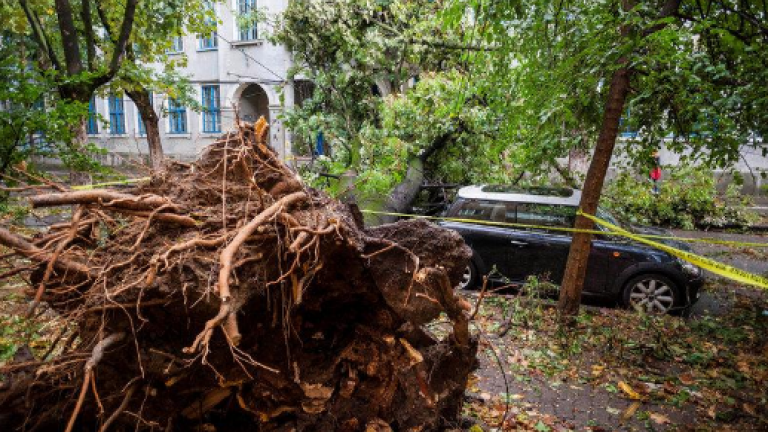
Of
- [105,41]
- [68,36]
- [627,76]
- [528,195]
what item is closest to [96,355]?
[627,76]

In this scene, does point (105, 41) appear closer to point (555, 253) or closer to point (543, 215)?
point (543, 215)

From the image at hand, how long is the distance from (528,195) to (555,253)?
→ 1039mm

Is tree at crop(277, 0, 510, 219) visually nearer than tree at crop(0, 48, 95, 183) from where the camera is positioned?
No

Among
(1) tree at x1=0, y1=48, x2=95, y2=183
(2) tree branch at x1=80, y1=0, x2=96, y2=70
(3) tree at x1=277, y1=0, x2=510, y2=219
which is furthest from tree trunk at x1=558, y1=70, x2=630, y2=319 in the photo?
(2) tree branch at x1=80, y1=0, x2=96, y2=70

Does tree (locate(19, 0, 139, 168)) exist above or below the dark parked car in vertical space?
above

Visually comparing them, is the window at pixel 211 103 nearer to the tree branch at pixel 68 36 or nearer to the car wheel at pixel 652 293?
the tree branch at pixel 68 36

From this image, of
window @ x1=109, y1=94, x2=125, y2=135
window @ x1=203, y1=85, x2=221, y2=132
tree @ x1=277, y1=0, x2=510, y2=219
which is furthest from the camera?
window @ x1=109, y1=94, x2=125, y2=135

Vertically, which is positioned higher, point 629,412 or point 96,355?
point 96,355

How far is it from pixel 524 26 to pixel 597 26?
102 centimetres

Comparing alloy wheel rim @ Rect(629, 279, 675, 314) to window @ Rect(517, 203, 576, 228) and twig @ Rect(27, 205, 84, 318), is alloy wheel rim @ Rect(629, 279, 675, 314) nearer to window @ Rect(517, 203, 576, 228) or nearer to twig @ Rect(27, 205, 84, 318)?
window @ Rect(517, 203, 576, 228)

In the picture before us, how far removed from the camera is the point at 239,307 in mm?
2506

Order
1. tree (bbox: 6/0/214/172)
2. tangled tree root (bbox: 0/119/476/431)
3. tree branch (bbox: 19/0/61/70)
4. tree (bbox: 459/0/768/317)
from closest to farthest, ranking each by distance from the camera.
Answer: tangled tree root (bbox: 0/119/476/431)
tree (bbox: 459/0/768/317)
tree (bbox: 6/0/214/172)
tree branch (bbox: 19/0/61/70)

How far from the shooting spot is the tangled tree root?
8.39ft

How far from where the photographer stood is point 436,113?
910 centimetres
